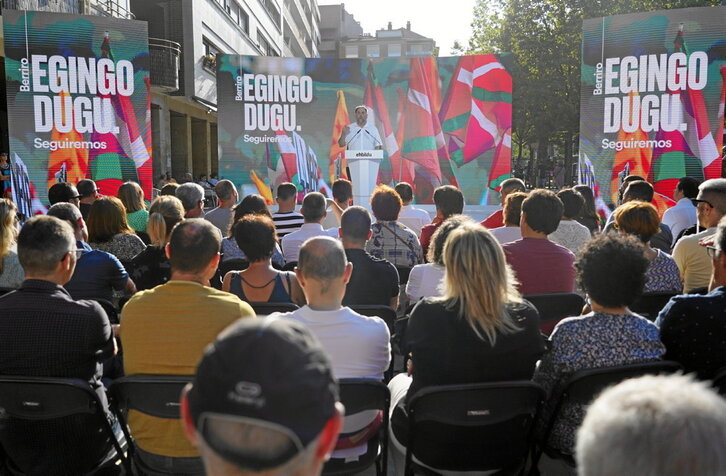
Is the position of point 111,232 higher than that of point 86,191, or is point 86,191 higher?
point 86,191

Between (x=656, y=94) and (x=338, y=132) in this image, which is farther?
(x=338, y=132)

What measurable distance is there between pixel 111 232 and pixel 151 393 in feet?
9.25

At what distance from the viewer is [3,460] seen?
2.58 m

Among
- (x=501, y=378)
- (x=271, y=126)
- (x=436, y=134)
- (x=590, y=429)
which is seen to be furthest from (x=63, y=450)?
(x=436, y=134)

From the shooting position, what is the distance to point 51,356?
2459 millimetres

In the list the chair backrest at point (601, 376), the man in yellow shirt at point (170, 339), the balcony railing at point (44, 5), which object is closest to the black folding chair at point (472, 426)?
the chair backrest at point (601, 376)

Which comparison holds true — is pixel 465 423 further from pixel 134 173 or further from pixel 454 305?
pixel 134 173

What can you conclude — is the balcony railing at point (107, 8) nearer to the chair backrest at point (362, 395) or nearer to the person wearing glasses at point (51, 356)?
the person wearing glasses at point (51, 356)

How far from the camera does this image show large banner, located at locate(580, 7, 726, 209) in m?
9.60

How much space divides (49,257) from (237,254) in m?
2.22

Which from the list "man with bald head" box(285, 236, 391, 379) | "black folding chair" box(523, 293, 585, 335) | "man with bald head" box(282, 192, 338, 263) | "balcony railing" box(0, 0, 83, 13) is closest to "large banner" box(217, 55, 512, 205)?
"balcony railing" box(0, 0, 83, 13)

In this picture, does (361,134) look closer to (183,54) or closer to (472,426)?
(183,54)

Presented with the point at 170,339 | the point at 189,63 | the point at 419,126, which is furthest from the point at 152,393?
the point at 189,63

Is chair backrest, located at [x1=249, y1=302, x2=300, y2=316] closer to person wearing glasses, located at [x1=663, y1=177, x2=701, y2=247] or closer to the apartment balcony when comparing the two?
person wearing glasses, located at [x1=663, y1=177, x2=701, y2=247]
